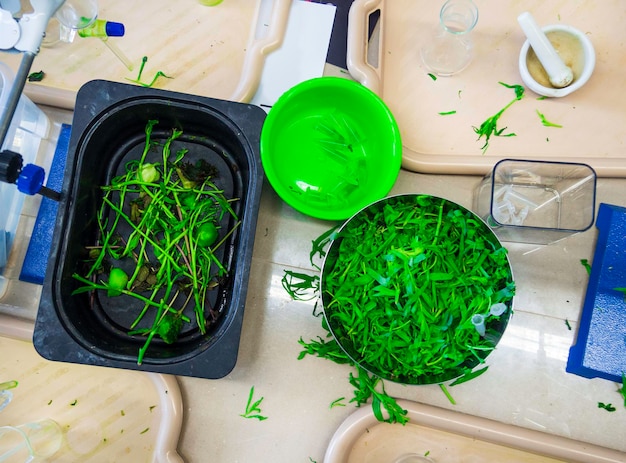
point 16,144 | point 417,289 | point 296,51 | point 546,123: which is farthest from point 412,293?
point 16,144

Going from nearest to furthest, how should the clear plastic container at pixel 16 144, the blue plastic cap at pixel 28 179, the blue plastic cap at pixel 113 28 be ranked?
the blue plastic cap at pixel 28 179 → the blue plastic cap at pixel 113 28 → the clear plastic container at pixel 16 144

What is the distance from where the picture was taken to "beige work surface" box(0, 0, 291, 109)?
1012 mm

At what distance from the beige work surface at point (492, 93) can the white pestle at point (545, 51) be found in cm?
6

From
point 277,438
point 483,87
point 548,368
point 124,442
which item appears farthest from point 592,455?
point 124,442

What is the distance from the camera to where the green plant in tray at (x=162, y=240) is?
0.88 meters

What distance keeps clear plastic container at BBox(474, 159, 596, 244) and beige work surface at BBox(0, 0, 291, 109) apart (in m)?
0.58

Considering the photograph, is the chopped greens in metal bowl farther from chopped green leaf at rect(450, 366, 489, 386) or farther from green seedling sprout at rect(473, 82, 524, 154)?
green seedling sprout at rect(473, 82, 524, 154)

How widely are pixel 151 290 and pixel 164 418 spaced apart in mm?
255

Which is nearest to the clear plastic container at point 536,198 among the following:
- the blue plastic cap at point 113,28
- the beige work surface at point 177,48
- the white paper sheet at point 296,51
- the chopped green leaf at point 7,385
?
the white paper sheet at point 296,51

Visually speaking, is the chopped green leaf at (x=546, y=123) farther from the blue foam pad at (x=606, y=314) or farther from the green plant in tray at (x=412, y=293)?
the green plant in tray at (x=412, y=293)

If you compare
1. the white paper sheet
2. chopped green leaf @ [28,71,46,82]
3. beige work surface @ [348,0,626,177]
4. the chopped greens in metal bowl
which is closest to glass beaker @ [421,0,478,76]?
beige work surface @ [348,0,626,177]

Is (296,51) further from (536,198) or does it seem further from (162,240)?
(536,198)

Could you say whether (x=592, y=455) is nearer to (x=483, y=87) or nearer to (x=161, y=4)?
(x=483, y=87)

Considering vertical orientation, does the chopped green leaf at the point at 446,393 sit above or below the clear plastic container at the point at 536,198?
below
